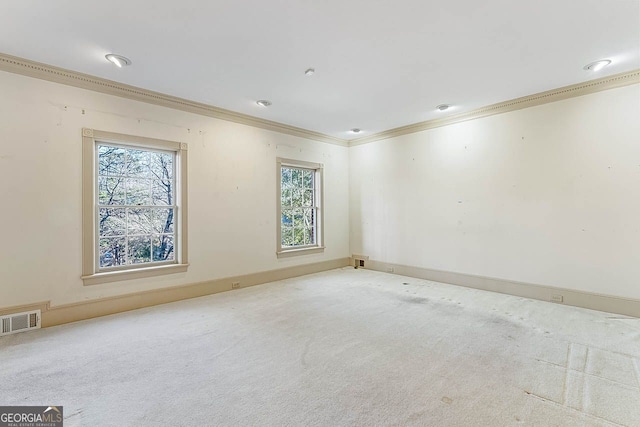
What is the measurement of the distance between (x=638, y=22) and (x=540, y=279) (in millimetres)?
2968

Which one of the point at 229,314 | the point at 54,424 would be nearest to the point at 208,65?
the point at 229,314

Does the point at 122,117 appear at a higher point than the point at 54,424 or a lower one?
higher

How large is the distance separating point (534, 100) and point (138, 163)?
17.6ft

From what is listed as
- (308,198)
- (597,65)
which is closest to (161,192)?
(308,198)

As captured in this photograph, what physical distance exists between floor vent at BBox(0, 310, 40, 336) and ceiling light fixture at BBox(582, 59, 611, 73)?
6.44 m

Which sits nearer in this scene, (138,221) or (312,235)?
(138,221)

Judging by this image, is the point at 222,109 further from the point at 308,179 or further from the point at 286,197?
the point at 308,179

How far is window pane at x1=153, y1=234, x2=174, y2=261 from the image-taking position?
13.2 feet

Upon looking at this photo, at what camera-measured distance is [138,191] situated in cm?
388

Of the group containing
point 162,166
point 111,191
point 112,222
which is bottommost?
point 112,222

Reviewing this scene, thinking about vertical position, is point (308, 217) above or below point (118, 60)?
below

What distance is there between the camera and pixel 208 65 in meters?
3.19

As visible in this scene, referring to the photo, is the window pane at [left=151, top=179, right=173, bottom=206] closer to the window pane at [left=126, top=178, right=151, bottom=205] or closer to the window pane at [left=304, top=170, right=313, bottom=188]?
the window pane at [left=126, top=178, right=151, bottom=205]

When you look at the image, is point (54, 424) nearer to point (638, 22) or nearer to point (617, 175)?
point (638, 22)
